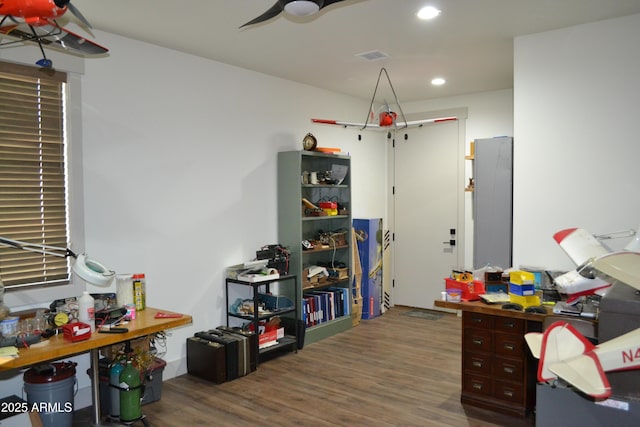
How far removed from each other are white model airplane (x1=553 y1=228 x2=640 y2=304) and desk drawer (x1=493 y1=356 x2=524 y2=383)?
0.58 metres

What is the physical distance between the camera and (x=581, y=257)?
2850 mm

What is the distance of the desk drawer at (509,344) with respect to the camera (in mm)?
3295

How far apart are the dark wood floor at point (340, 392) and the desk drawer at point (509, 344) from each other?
1.57 feet

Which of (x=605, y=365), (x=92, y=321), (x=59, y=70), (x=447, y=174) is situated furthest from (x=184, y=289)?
(x=447, y=174)

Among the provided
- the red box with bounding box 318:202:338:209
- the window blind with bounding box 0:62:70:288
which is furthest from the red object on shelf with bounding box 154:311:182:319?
the red box with bounding box 318:202:338:209

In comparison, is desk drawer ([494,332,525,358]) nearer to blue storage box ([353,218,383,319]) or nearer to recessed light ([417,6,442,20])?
recessed light ([417,6,442,20])

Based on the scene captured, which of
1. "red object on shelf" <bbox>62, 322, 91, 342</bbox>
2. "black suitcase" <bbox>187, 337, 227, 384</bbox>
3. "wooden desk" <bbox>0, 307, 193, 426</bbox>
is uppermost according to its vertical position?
"red object on shelf" <bbox>62, 322, 91, 342</bbox>

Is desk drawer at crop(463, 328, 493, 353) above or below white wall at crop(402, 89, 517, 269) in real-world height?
below

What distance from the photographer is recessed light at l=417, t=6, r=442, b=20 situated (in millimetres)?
3314

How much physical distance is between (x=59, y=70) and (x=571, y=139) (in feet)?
13.3

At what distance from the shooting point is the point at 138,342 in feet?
11.8

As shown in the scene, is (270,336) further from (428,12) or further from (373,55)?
(428,12)

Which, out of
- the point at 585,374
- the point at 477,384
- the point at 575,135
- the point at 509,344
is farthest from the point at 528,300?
the point at 585,374

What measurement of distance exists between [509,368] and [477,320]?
15.6 inches
